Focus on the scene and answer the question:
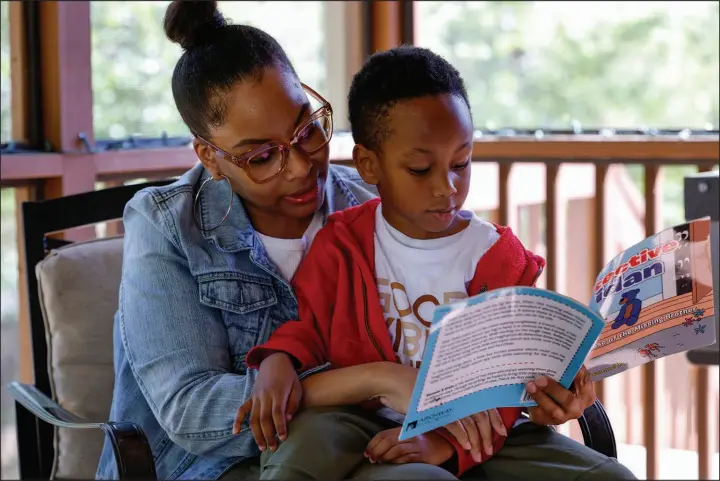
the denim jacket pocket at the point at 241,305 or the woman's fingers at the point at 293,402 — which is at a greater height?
the denim jacket pocket at the point at 241,305

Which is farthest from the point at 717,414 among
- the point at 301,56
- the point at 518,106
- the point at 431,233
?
the point at 431,233

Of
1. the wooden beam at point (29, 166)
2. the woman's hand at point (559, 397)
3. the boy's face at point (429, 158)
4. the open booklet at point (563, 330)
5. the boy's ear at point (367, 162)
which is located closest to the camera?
the open booklet at point (563, 330)

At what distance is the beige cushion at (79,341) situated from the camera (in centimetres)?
190

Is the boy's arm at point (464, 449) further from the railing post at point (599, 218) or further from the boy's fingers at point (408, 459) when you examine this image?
the railing post at point (599, 218)

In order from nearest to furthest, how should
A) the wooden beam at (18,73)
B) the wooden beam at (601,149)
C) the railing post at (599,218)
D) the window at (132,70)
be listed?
the wooden beam at (18,73) → the window at (132,70) → the wooden beam at (601,149) → the railing post at (599,218)

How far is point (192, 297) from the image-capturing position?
150cm

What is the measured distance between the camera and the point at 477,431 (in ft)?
4.18

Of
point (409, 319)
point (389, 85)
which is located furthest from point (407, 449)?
point (389, 85)

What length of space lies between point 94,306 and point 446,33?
6.00 ft

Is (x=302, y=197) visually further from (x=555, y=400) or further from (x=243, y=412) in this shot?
(x=555, y=400)

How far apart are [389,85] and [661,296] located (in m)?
0.50

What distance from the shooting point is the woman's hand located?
1.21 m

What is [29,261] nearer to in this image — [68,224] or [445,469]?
[68,224]

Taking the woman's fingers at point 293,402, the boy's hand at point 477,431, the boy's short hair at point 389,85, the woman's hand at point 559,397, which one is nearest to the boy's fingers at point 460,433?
the boy's hand at point 477,431
